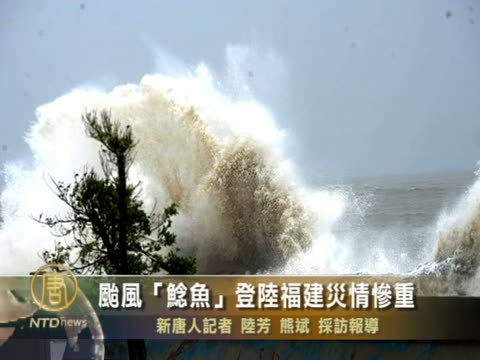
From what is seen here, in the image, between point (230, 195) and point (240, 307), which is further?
point (230, 195)

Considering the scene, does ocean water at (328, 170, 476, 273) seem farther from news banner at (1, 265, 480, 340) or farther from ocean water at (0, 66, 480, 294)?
news banner at (1, 265, 480, 340)

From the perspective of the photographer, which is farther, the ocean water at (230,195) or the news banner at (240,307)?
the ocean water at (230,195)

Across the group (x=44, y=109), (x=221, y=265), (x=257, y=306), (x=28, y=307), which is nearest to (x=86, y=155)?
(x=44, y=109)

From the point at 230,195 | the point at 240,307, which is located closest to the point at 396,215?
the point at 230,195

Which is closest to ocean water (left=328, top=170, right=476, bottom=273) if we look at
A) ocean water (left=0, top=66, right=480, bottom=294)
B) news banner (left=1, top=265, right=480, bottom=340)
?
ocean water (left=0, top=66, right=480, bottom=294)

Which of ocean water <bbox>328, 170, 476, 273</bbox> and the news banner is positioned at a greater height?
ocean water <bbox>328, 170, 476, 273</bbox>

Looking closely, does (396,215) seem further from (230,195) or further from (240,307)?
(240,307)

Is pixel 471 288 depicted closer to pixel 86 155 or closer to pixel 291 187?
pixel 291 187

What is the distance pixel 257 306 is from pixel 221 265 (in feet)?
8.11

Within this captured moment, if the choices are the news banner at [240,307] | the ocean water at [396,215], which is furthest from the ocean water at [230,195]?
the news banner at [240,307]

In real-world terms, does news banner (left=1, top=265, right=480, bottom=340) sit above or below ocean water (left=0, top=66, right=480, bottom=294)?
below

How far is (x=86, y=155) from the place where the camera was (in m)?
7.96

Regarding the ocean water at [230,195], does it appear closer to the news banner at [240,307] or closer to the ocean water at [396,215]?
the ocean water at [396,215]

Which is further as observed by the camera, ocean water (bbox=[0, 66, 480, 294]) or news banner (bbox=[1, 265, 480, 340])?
ocean water (bbox=[0, 66, 480, 294])
